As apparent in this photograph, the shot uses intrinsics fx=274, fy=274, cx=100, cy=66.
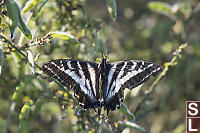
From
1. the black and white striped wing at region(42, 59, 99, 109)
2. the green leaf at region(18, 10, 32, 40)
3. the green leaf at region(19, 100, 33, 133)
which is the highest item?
the green leaf at region(18, 10, 32, 40)

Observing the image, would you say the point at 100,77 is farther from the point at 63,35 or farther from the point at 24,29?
the point at 24,29

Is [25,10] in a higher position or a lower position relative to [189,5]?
lower

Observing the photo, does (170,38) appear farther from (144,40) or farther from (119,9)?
(119,9)

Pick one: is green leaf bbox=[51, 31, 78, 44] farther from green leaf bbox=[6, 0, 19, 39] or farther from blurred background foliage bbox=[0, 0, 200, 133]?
green leaf bbox=[6, 0, 19, 39]

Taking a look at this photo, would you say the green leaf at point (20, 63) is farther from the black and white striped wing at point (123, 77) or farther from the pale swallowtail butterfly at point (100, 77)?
the black and white striped wing at point (123, 77)

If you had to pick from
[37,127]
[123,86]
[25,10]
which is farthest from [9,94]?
[123,86]

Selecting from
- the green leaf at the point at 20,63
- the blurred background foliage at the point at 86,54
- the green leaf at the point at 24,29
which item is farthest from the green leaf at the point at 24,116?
the green leaf at the point at 24,29

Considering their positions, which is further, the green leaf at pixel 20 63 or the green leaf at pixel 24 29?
the green leaf at pixel 20 63

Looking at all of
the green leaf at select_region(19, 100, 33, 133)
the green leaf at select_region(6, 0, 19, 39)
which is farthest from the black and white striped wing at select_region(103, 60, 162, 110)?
the green leaf at select_region(6, 0, 19, 39)
